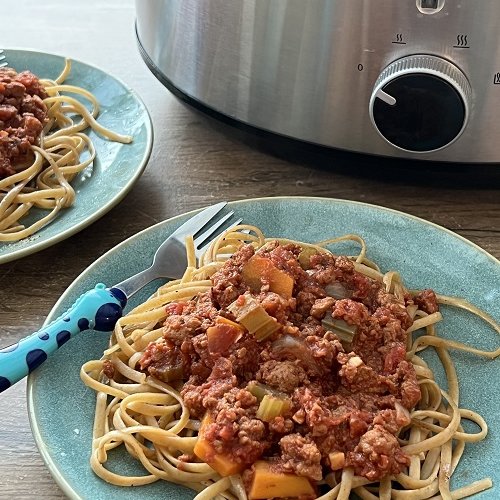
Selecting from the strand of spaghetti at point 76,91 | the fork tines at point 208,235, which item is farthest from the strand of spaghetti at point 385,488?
the strand of spaghetti at point 76,91

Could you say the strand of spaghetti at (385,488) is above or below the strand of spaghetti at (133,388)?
above

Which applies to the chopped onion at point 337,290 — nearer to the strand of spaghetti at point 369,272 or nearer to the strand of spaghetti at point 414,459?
the strand of spaghetti at point 369,272

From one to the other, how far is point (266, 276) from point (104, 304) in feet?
0.89

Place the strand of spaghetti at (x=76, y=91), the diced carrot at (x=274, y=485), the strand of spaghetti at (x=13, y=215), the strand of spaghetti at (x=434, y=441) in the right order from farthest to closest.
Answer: the strand of spaghetti at (x=76, y=91) < the strand of spaghetti at (x=13, y=215) < the strand of spaghetti at (x=434, y=441) < the diced carrot at (x=274, y=485)

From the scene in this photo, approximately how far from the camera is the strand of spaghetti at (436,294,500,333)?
135cm

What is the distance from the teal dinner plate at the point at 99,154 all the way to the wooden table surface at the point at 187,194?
2.5 inches

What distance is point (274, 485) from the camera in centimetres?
107

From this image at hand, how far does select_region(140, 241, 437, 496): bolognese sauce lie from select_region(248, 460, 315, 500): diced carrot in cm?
1

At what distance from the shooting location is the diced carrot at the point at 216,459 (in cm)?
110

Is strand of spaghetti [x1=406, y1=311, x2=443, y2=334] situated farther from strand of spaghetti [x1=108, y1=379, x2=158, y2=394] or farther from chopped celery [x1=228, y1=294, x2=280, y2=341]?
strand of spaghetti [x1=108, y1=379, x2=158, y2=394]

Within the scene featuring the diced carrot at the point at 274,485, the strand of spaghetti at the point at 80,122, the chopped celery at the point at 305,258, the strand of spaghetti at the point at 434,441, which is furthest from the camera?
the strand of spaghetti at the point at 80,122

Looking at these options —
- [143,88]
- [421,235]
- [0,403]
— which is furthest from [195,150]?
[0,403]

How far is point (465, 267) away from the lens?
1.44 m

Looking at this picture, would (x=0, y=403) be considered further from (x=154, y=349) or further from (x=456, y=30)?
(x=456, y=30)
